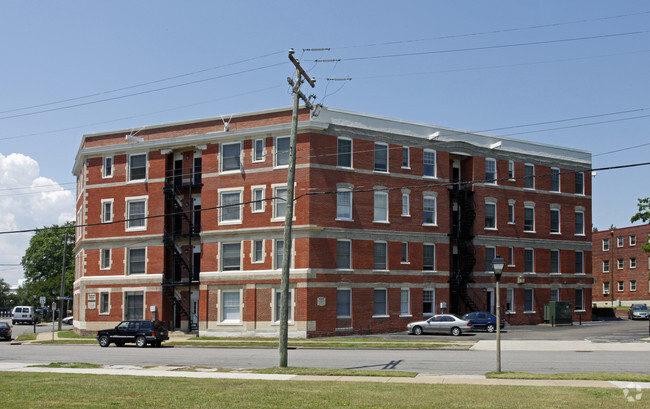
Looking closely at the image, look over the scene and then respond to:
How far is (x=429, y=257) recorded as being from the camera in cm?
4962

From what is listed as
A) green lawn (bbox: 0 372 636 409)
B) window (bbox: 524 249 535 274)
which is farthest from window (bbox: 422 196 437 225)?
green lawn (bbox: 0 372 636 409)

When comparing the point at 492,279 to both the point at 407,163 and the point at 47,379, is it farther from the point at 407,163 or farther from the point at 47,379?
the point at 47,379

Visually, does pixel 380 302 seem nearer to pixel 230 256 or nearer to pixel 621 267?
pixel 230 256

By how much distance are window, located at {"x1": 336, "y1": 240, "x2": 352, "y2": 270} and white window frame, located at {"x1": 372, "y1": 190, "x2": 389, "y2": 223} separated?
271 centimetres

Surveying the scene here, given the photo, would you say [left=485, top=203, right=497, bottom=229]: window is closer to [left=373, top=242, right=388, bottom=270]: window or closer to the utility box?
the utility box

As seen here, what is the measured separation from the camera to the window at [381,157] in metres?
47.5

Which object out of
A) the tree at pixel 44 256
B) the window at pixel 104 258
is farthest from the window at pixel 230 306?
the tree at pixel 44 256

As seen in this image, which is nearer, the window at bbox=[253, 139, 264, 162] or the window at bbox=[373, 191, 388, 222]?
the window at bbox=[253, 139, 264, 162]

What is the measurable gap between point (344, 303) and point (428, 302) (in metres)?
7.34

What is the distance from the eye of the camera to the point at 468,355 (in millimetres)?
30625

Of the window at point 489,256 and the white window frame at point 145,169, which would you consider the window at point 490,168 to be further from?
the white window frame at point 145,169

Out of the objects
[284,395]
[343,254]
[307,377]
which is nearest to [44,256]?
[343,254]

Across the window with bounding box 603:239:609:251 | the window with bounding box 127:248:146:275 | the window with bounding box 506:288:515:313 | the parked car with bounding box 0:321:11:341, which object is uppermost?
the window with bounding box 603:239:609:251

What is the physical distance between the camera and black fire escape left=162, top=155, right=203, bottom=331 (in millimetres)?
49844
